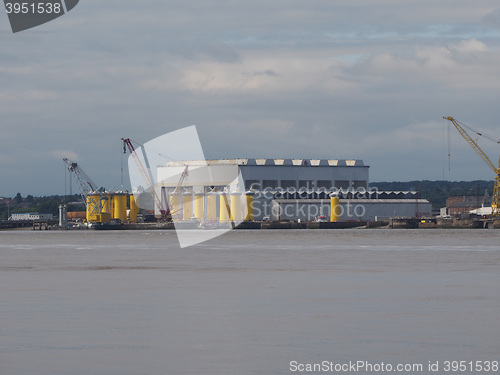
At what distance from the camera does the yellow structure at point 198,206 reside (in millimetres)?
171762

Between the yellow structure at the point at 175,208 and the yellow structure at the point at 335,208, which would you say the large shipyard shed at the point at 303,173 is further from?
the yellow structure at the point at 175,208

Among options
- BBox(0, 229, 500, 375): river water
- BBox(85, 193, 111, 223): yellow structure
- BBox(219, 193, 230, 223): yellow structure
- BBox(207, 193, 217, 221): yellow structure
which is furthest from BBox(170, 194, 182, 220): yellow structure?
BBox(0, 229, 500, 375): river water

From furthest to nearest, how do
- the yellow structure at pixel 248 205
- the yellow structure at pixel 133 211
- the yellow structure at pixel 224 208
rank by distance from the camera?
the yellow structure at pixel 133 211
the yellow structure at pixel 224 208
the yellow structure at pixel 248 205

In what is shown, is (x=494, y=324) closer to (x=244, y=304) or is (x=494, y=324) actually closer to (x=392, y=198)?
(x=244, y=304)

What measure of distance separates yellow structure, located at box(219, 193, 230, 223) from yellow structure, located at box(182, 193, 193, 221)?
713 centimetres

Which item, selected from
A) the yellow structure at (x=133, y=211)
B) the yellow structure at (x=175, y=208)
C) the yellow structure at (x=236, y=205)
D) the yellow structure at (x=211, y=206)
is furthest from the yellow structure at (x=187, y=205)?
the yellow structure at (x=133, y=211)

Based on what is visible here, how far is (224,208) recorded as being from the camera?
16875 centimetres

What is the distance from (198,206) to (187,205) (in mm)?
4851

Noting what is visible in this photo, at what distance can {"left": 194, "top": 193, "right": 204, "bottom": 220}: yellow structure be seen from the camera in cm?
17176

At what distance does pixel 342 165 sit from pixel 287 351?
164624mm

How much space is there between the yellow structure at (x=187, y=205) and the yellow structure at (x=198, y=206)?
2454mm

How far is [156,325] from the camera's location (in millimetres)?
23406

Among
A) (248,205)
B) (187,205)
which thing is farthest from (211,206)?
(187,205)

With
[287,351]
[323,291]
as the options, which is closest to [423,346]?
[287,351]
